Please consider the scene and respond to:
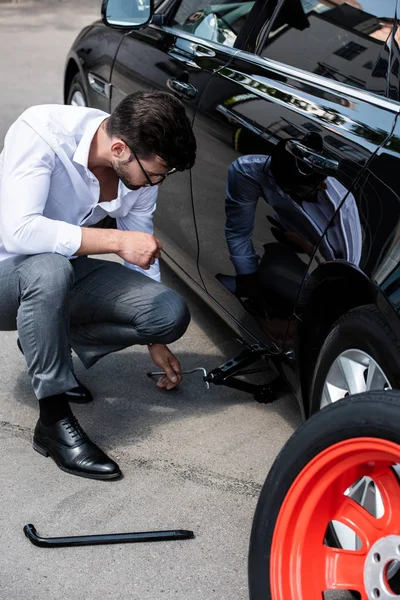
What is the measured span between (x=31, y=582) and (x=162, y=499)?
0.53m

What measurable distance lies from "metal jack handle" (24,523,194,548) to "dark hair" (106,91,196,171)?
1.11 m

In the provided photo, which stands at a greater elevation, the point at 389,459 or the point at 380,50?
the point at 380,50

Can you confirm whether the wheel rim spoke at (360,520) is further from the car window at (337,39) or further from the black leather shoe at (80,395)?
the black leather shoe at (80,395)

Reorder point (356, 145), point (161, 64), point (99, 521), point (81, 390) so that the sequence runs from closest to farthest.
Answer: point (356, 145) < point (99, 521) < point (81, 390) < point (161, 64)

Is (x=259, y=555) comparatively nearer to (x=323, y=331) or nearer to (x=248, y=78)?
(x=323, y=331)

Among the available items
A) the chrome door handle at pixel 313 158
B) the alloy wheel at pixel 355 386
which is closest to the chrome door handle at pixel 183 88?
the chrome door handle at pixel 313 158

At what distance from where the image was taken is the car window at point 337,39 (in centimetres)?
259

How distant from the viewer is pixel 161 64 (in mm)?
3764

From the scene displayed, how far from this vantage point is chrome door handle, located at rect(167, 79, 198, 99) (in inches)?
133

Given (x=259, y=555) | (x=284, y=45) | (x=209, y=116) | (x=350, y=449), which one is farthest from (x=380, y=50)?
(x=259, y=555)

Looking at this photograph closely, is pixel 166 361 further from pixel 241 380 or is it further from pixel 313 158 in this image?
pixel 313 158

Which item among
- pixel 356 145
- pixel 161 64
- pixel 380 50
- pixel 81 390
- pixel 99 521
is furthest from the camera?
pixel 161 64

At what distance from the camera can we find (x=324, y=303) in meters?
2.63

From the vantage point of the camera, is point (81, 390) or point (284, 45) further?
point (81, 390)
